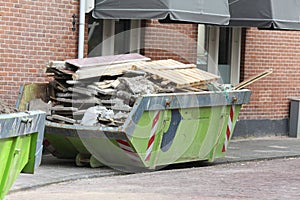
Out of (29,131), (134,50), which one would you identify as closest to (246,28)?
(134,50)

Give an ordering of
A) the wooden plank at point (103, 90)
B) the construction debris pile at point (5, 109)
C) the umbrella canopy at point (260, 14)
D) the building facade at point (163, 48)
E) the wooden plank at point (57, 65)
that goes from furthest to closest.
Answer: the umbrella canopy at point (260, 14)
the building facade at point (163, 48)
the wooden plank at point (57, 65)
the wooden plank at point (103, 90)
the construction debris pile at point (5, 109)

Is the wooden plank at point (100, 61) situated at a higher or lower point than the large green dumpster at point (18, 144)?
higher

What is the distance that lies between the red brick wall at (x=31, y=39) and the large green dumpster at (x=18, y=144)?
572 cm

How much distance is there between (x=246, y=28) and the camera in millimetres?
17969

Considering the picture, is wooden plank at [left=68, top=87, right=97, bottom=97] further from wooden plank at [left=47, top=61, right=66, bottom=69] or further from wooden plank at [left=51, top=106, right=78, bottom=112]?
wooden plank at [left=47, top=61, right=66, bottom=69]

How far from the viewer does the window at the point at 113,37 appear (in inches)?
596

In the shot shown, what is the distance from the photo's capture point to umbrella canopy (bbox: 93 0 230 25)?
45.2 ft

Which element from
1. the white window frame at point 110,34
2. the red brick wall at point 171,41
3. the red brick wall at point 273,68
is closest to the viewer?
the white window frame at point 110,34

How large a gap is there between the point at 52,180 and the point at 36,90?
75.2 inches

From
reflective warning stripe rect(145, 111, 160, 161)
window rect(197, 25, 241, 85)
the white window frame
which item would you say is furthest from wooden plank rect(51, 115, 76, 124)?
window rect(197, 25, 241, 85)

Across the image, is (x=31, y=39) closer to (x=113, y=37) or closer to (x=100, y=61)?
(x=100, y=61)

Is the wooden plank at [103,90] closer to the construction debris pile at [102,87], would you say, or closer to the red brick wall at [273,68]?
the construction debris pile at [102,87]

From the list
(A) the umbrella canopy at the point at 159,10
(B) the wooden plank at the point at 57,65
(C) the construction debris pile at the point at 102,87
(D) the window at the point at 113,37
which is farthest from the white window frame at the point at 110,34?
(B) the wooden plank at the point at 57,65

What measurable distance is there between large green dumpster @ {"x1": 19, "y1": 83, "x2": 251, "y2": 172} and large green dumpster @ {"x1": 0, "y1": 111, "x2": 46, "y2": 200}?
374cm
